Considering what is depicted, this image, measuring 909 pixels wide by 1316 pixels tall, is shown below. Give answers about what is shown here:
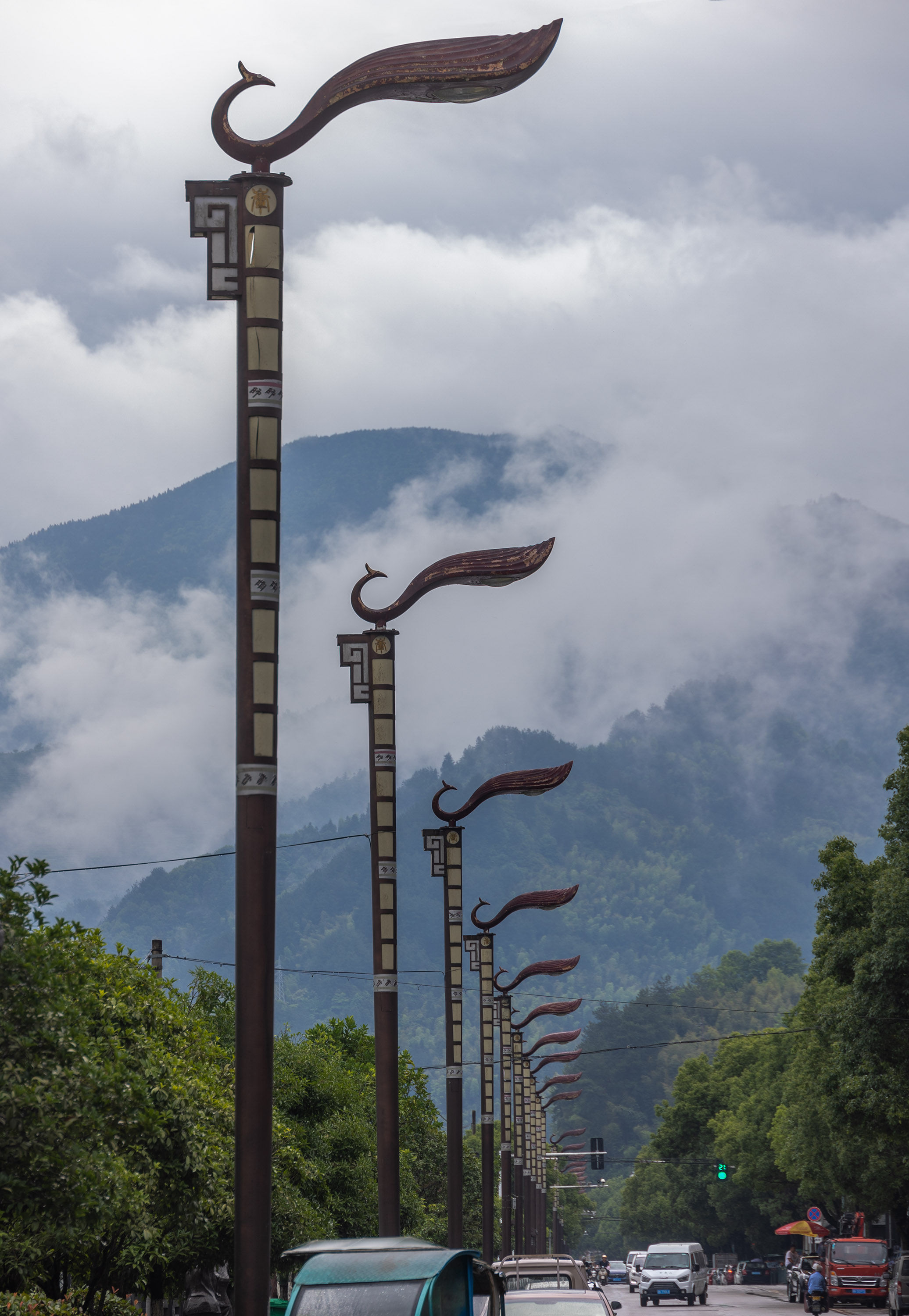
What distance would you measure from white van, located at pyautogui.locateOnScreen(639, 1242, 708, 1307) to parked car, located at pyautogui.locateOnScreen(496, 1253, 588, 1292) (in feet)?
111

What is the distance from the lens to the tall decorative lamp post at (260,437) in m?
12.9

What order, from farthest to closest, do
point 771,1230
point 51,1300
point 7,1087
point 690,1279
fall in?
point 771,1230
point 690,1279
point 51,1300
point 7,1087

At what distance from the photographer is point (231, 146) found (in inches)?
569

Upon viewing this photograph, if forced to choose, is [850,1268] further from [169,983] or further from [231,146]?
[231,146]

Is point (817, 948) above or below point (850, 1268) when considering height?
above

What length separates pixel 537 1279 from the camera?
32094mm

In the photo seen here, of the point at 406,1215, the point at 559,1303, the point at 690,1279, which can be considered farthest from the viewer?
the point at 690,1279

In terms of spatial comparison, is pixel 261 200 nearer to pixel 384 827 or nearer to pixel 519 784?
pixel 384 827

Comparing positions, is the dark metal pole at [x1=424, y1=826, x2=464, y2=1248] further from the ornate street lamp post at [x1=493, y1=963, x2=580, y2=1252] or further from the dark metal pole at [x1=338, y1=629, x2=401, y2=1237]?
the ornate street lamp post at [x1=493, y1=963, x2=580, y2=1252]

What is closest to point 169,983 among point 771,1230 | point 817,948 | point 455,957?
point 455,957

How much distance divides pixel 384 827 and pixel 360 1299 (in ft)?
34.7

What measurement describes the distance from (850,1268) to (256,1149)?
4700 cm

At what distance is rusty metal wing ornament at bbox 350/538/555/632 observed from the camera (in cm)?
2323

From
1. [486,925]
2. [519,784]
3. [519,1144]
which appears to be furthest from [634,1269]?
[519,784]
